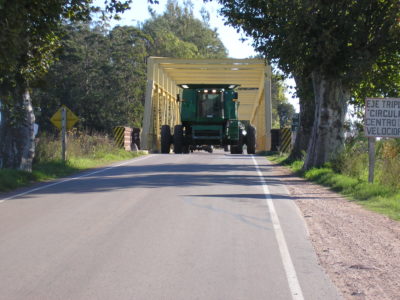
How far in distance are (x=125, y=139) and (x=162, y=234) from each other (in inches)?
1182

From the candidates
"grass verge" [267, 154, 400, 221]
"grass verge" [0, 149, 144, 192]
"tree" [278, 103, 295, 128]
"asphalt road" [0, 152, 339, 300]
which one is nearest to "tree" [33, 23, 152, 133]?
"grass verge" [0, 149, 144, 192]

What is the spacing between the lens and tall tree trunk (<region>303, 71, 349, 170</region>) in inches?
938

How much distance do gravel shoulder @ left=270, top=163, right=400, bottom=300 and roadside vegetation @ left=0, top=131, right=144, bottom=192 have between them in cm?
842

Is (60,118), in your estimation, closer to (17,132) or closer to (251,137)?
(17,132)

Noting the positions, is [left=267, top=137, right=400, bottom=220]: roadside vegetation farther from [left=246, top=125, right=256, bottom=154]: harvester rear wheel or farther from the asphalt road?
[left=246, top=125, right=256, bottom=154]: harvester rear wheel

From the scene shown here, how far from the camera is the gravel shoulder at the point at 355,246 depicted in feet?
23.9

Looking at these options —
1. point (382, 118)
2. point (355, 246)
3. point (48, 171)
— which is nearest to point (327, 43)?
point (382, 118)

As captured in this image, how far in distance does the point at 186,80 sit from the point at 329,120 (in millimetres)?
28086

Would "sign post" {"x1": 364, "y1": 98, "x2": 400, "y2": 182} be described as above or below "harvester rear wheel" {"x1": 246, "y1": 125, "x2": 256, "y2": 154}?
above

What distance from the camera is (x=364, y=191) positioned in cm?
1608

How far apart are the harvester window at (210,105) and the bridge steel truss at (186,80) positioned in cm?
1037

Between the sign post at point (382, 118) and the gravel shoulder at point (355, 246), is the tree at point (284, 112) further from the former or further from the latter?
the gravel shoulder at point (355, 246)

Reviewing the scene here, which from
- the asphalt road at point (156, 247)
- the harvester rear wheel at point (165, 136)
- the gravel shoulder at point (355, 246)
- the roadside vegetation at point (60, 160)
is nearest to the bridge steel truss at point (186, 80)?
the roadside vegetation at point (60, 160)

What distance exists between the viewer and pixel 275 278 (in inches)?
292
